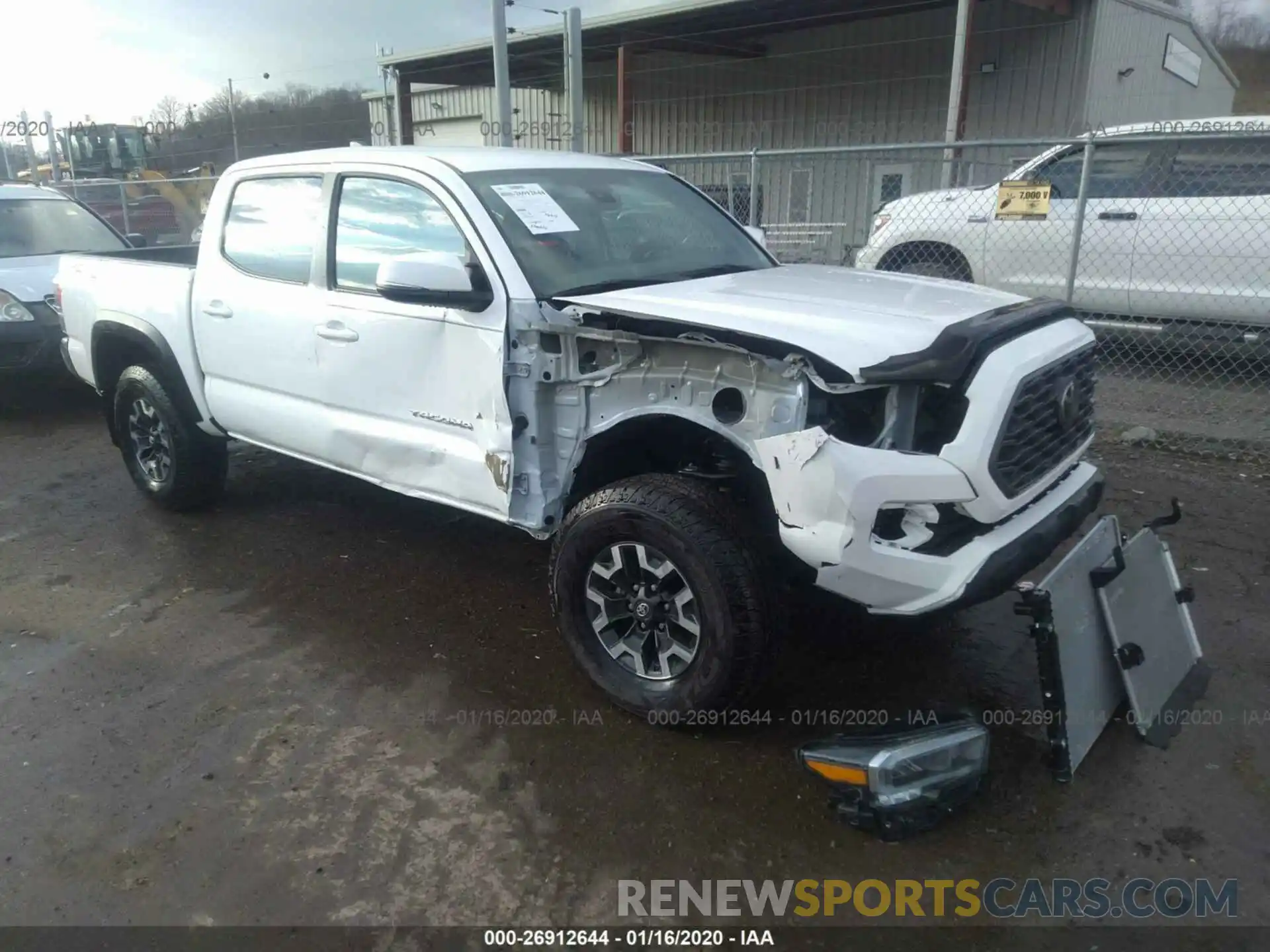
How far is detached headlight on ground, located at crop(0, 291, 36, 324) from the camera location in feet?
24.6

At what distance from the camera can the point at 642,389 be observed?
3.32 meters

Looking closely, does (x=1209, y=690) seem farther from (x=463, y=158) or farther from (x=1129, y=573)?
(x=463, y=158)

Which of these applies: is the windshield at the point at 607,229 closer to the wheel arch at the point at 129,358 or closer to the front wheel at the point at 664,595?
the front wheel at the point at 664,595

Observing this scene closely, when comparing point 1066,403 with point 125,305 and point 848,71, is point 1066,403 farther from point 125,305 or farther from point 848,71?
point 848,71

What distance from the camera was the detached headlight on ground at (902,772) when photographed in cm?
270

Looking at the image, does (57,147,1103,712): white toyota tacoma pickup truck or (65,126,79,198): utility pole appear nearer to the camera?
(57,147,1103,712): white toyota tacoma pickup truck

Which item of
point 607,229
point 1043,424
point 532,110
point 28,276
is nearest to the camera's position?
point 1043,424

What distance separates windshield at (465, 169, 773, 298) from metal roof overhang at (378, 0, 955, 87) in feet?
33.7

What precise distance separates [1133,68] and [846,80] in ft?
14.5

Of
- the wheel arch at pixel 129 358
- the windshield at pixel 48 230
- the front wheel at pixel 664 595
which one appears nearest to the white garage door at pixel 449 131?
the windshield at pixel 48 230

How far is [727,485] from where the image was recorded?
134 inches

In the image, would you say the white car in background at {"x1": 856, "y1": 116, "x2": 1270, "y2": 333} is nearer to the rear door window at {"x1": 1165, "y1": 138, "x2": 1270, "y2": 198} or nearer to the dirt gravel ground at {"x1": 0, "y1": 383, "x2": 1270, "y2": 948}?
the rear door window at {"x1": 1165, "y1": 138, "x2": 1270, "y2": 198}

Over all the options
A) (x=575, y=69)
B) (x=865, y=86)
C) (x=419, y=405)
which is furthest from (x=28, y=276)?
(x=865, y=86)

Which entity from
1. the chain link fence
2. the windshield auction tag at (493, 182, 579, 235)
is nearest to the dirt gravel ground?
the windshield auction tag at (493, 182, 579, 235)
